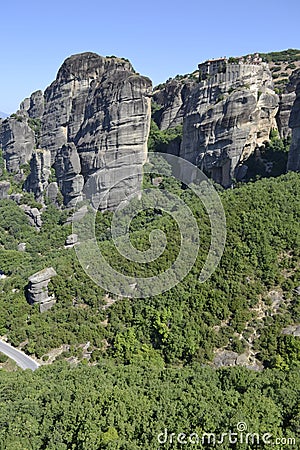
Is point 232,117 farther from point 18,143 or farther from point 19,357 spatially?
point 18,143

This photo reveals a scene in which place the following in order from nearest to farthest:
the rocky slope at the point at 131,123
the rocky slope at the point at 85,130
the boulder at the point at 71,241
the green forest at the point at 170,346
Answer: the green forest at the point at 170,346 < the rocky slope at the point at 131,123 < the boulder at the point at 71,241 < the rocky slope at the point at 85,130

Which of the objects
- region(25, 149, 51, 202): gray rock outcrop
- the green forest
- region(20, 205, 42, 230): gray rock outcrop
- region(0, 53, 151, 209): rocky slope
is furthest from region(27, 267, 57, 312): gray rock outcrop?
region(25, 149, 51, 202): gray rock outcrop

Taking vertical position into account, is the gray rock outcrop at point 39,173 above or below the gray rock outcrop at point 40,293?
above

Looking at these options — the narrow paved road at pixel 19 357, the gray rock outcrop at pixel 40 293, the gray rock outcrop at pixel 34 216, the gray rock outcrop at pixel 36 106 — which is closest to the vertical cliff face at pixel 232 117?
the gray rock outcrop at pixel 34 216

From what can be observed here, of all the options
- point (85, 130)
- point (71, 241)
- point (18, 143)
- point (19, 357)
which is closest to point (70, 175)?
point (85, 130)

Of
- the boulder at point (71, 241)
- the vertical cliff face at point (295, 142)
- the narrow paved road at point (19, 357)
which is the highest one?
the vertical cliff face at point (295, 142)

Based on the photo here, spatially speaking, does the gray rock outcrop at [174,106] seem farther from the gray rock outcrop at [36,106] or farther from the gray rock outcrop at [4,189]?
the gray rock outcrop at [4,189]
